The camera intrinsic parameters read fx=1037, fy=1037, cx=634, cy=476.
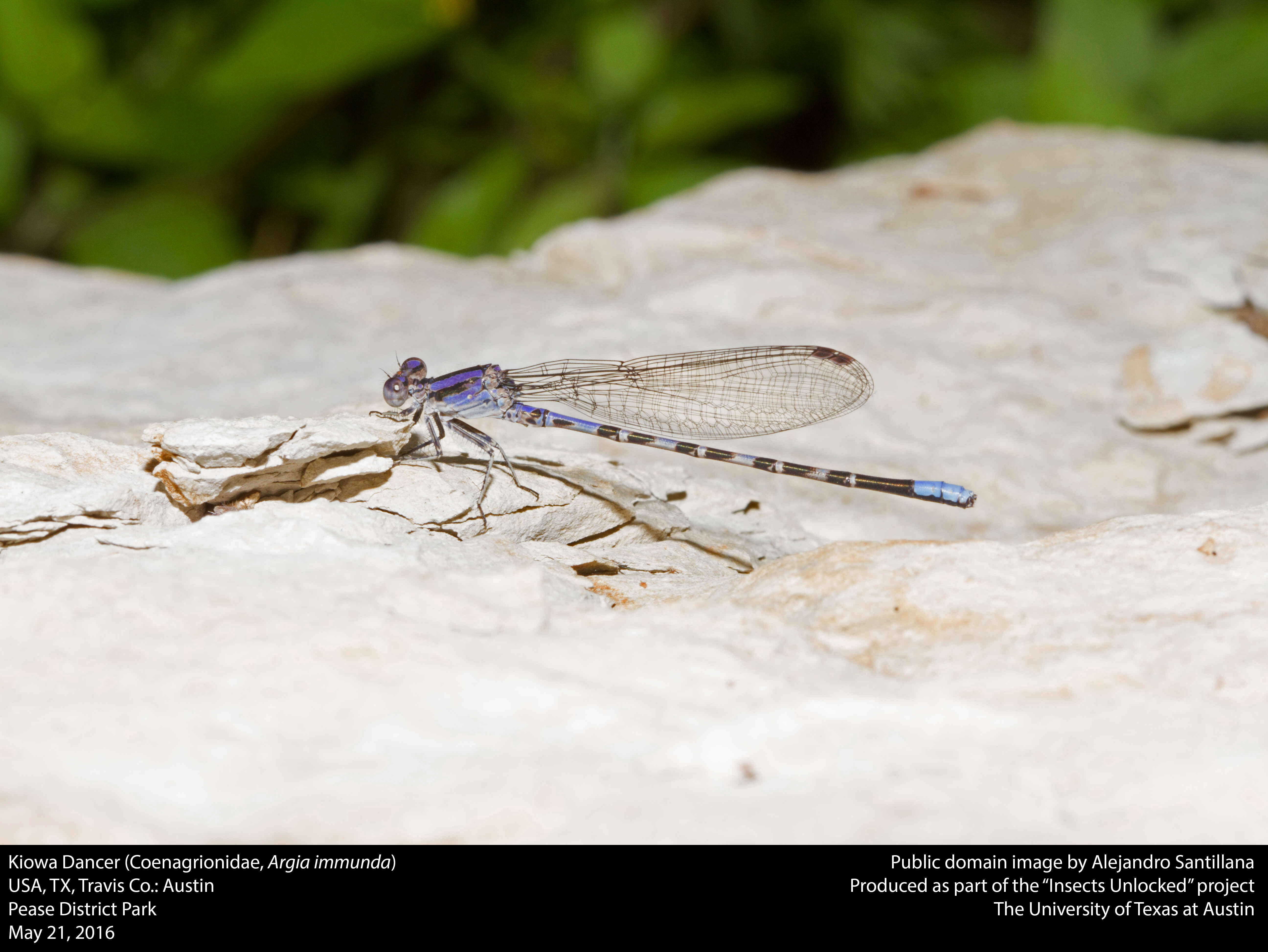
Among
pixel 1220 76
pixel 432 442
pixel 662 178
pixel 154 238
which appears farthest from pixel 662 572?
pixel 1220 76

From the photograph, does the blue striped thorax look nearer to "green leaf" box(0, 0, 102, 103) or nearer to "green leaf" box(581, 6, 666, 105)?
"green leaf" box(581, 6, 666, 105)

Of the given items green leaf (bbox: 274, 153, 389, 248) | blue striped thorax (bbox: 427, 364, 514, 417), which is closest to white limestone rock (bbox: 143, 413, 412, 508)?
blue striped thorax (bbox: 427, 364, 514, 417)

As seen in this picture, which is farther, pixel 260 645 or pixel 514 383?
pixel 514 383
